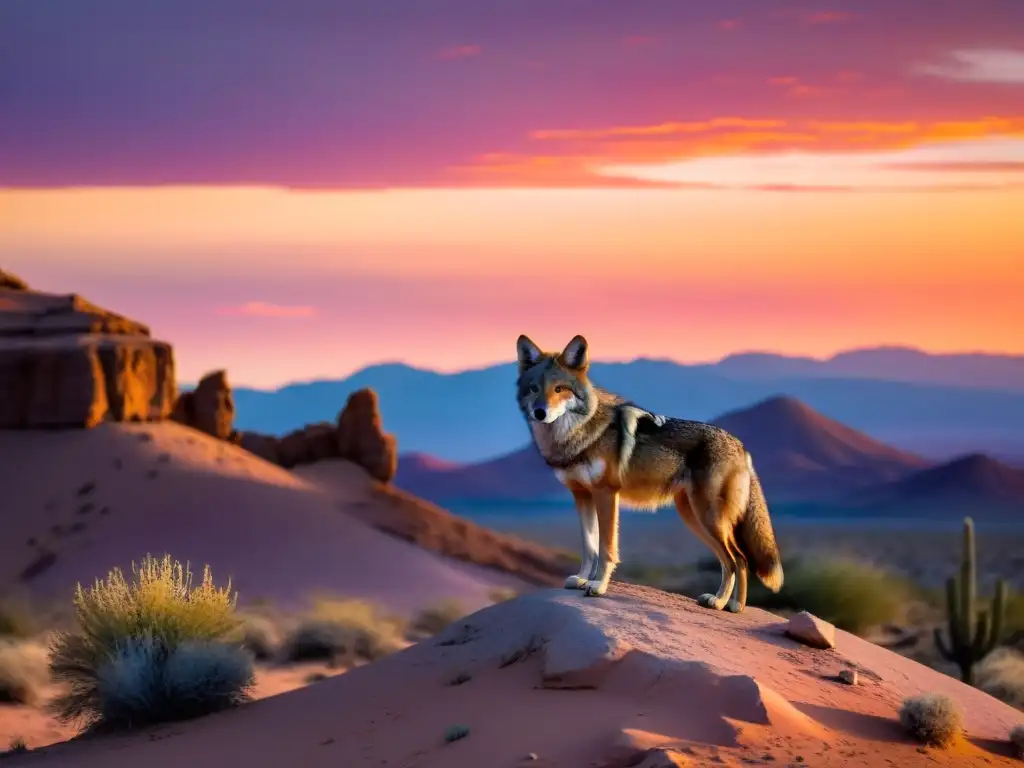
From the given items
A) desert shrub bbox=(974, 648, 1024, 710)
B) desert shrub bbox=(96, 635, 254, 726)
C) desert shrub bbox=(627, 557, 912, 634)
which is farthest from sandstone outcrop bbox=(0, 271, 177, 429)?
desert shrub bbox=(96, 635, 254, 726)

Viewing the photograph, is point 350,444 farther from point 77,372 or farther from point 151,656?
point 151,656

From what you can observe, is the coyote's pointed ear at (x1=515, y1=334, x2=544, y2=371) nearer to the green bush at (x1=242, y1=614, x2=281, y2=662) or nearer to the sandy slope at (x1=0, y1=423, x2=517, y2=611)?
the green bush at (x1=242, y1=614, x2=281, y2=662)

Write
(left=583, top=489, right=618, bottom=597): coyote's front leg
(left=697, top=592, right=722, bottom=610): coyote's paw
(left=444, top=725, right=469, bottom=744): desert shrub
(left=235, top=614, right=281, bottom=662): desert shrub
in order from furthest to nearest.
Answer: (left=235, top=614, right=281, bottom=662): desert shrub, (left=697, top=592, right=722, bottom=610): coyote's paw, (left=583, top=489, right=618, bottom=597): coyote's front leg, (left=444, top=725, right=469, bottom=744): desert shrub

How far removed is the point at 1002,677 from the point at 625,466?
38.3ft

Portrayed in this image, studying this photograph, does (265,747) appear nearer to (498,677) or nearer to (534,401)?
(498,677)

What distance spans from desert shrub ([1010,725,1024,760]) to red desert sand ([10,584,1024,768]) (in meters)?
0.10

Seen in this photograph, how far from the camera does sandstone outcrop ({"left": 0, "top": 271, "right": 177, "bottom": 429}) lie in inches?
1722

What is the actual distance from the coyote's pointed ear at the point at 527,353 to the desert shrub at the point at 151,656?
16.1 feet

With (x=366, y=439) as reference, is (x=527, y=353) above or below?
above

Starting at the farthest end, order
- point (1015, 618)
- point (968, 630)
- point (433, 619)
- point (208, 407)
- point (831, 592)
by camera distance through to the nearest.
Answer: point (208, 407)
point (433, 619)
point (1015, 618)
point (831, 592)
point (968, 630)

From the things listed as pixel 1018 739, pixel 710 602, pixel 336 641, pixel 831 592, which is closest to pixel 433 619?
pixel 336 641

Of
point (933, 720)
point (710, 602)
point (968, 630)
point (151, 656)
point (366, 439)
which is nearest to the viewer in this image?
point (933, 720)

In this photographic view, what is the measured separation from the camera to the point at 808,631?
1305 centimetres

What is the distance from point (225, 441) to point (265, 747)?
37.8 metres
